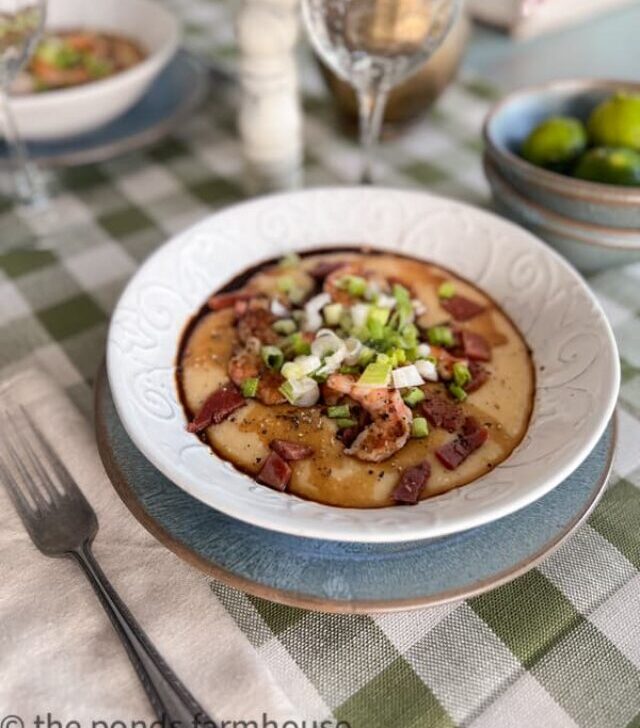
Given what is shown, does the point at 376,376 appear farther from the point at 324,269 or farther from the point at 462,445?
the point at 324,269

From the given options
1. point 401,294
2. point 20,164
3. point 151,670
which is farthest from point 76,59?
point 151,670

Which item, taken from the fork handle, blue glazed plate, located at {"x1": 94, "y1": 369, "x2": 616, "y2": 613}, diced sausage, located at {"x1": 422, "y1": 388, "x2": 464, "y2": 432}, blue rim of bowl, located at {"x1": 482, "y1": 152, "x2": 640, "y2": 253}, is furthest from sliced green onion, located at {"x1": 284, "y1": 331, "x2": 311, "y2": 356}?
blue rim of bowl, located at {"x1": 482, "y1": 152, "x2": 640, "y2": 253}

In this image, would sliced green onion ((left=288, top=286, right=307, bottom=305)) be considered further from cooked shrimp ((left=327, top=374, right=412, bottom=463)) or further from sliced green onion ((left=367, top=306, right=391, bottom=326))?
cooked shrimp ((left=327, top=374, right=412, bottom=463))

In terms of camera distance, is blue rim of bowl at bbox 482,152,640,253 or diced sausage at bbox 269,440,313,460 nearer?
diced sausage at bbox 269,440,313,460

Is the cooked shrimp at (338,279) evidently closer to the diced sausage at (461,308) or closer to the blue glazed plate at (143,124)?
the diced sausage at (461,308)

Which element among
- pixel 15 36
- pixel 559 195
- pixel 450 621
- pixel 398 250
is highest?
pixel 15 36
